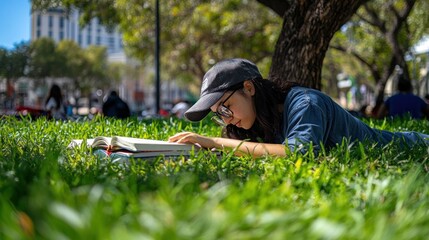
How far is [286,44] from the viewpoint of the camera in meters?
6.91

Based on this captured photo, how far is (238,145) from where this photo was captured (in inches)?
115

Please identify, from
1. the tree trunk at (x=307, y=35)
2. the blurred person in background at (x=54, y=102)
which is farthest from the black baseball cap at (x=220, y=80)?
the blurred person in background at (x=54, y=102)

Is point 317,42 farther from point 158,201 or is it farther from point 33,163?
point 158,201

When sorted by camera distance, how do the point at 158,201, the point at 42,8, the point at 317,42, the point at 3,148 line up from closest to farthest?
1. the point at 158,201
2. the point at 3,148
3. the point at 317,42
4. the point at 42,8

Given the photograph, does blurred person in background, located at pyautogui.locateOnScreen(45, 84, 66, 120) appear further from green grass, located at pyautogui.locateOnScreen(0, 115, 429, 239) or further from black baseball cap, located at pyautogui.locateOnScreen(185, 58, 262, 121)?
green grass, located at pyautogui.locateOnScreen(0, 115, 429, 239)

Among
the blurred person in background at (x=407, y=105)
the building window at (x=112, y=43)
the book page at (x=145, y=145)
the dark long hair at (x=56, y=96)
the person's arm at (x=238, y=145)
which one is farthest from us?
the building window at (x=112, y=43)

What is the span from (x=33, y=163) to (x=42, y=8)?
10.9 meters

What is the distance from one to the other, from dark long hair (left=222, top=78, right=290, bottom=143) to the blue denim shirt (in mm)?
70

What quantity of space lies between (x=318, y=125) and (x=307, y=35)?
3.81 meters

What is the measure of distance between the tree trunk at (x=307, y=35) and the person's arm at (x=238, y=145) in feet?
11.5

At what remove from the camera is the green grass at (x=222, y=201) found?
3.62 feet

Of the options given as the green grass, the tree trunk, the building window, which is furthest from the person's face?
the building window

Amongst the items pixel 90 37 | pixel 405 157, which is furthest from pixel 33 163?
pixel 90 37

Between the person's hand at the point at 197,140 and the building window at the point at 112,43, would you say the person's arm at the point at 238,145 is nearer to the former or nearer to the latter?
the person's hand at the point at 197,140
